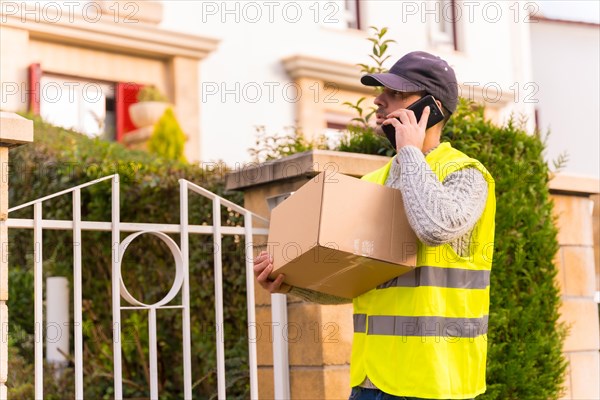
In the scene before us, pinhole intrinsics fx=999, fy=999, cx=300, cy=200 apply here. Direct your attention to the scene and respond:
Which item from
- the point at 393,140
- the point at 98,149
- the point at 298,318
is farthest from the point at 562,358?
the point at 98,149

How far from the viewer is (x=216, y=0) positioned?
1280cm

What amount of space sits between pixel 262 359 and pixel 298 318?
31 cm

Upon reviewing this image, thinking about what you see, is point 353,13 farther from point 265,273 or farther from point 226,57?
point 265,273

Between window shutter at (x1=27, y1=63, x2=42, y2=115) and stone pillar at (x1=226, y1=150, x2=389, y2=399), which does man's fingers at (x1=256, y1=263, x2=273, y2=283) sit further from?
window shutter at (x1=27, y1=63, x2=42, y2=115)

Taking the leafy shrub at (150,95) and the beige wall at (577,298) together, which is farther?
the leafy shrub at (150,95)

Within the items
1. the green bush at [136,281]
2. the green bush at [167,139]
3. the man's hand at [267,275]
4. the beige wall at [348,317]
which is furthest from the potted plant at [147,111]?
the man's hand at [267,275]

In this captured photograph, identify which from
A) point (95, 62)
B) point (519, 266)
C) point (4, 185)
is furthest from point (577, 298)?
point (95, 62)

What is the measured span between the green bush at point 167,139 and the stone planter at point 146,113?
0.46 meters

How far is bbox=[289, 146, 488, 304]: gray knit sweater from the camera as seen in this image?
2660mm

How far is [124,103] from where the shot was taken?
12.0 meters

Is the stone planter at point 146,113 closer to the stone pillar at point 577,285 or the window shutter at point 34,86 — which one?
the window shutter at point 34,86

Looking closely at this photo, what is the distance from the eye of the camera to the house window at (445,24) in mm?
15523

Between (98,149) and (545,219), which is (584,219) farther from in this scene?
(98,149)

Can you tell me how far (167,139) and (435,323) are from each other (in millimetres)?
8106
